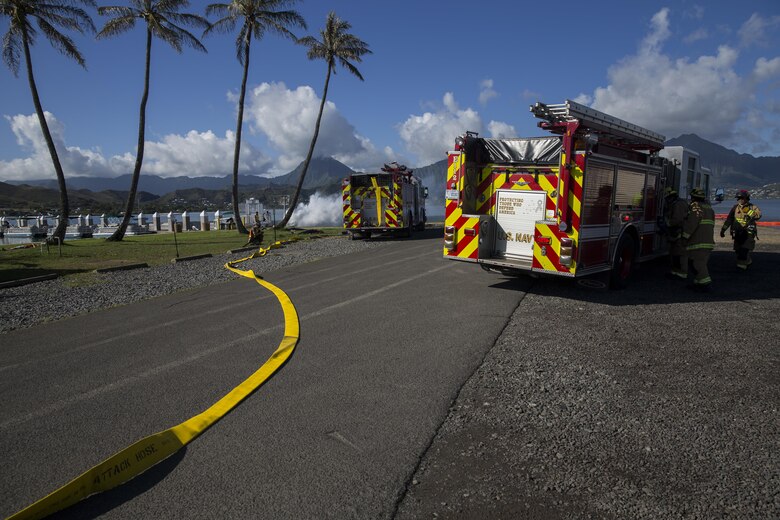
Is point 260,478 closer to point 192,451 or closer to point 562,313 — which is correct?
point 192,451

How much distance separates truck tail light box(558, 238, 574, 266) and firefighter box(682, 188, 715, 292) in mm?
2693

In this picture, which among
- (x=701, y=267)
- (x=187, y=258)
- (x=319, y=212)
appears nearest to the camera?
(x=701, y=267)

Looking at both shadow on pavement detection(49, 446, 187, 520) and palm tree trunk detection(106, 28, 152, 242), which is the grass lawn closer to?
palm tree trunk detection(106, 28, 152, 242)

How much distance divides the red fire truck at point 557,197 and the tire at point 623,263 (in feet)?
0.07

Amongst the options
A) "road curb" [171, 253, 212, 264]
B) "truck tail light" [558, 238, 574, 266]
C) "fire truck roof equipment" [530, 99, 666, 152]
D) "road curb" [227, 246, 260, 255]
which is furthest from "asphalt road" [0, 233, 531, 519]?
"road curb" [227, 246, 260, 255]

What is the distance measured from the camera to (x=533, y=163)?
27.1ft

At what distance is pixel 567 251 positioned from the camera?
751 centimetres

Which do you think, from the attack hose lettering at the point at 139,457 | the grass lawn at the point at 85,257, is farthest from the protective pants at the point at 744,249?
the grass lawn at the point at 85,257

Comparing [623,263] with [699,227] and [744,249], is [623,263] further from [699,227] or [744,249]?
[744,249]

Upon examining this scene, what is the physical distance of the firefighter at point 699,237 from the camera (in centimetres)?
823

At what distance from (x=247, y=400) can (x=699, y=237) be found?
27.6 ft

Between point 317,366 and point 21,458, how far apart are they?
242cm

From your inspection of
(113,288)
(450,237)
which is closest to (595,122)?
(450,237)

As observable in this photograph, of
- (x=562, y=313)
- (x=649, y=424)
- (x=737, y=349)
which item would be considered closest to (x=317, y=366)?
(x=649, y=424)
